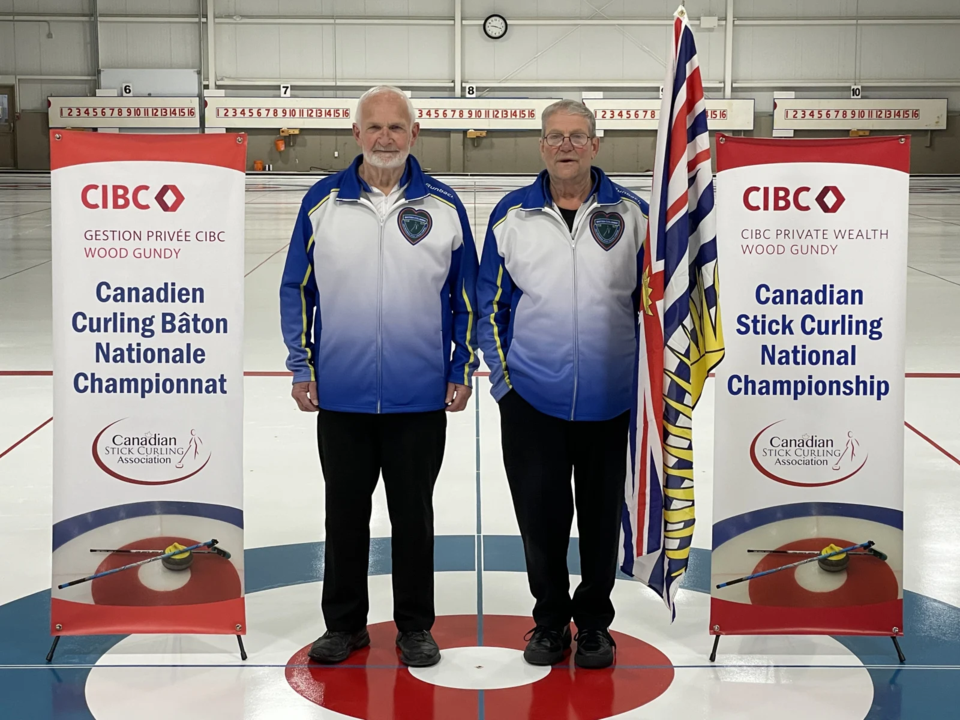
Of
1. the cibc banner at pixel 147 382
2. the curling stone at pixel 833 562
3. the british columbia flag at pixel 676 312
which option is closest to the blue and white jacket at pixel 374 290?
the cibc banner at pixel 147 382

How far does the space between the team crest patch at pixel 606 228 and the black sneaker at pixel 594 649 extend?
1212mm

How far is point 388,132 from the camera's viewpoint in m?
3.40

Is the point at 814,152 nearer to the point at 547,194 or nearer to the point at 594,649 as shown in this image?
the point at 547,194

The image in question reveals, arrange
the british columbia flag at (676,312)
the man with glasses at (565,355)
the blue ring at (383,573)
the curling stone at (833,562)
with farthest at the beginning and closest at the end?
the curling stone at (833,562) < the man with glasses at (565,355) < the blue ring at (383,573) < the british columbia flag at (676,312)

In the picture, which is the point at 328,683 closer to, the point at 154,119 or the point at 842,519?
the point at 842,519

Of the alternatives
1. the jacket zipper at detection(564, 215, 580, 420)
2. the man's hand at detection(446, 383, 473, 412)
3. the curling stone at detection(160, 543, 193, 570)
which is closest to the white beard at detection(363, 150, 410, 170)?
the jacket zipper at detection(564, 215, 580, 420)

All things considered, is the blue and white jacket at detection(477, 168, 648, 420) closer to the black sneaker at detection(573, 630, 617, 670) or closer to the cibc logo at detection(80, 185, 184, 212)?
the black sneaker at detection(573, 630, 617, 670)

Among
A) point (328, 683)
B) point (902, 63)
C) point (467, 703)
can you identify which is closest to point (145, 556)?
point (328, 683)

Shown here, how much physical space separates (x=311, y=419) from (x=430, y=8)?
26112mm

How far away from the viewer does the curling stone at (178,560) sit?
3639 millimetres

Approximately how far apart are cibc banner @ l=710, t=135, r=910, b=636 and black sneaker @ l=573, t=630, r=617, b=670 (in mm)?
350

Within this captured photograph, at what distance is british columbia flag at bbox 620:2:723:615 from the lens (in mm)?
3191

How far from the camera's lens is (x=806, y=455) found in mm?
3631

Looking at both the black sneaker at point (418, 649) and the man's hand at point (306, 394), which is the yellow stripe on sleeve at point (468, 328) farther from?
the black sneaker at point (418, 649)
